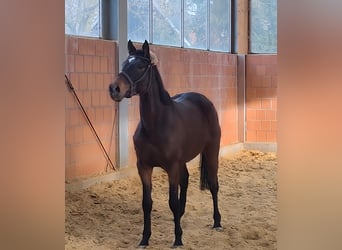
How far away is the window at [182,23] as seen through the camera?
6.66 metres

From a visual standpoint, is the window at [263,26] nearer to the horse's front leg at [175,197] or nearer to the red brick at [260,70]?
the red brick at [260,70]

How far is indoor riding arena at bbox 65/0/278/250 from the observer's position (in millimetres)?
4473

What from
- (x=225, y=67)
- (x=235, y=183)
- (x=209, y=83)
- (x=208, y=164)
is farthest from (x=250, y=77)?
(x=208, y=164)

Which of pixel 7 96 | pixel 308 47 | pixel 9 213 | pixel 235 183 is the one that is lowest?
pixel 235 183

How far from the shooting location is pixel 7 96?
1.61m

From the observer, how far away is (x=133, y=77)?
3838 mm

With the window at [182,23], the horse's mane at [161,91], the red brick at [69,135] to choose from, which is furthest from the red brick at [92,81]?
the horse's mane at [161,91]

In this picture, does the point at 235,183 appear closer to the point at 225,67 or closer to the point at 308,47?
the point at 225,67

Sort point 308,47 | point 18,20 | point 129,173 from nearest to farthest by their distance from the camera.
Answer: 1. point 308,47
2. point 18,20
3. point 129,173

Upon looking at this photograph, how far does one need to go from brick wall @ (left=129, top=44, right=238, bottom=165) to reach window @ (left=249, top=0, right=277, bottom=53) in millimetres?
546

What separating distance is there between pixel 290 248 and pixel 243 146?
25.3ft

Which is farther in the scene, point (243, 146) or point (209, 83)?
point (243, 146)

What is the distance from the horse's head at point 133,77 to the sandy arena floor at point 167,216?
1.12m

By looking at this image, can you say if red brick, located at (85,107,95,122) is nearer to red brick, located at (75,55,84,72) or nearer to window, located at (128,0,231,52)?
red brick, located at (75,55,84,72)
